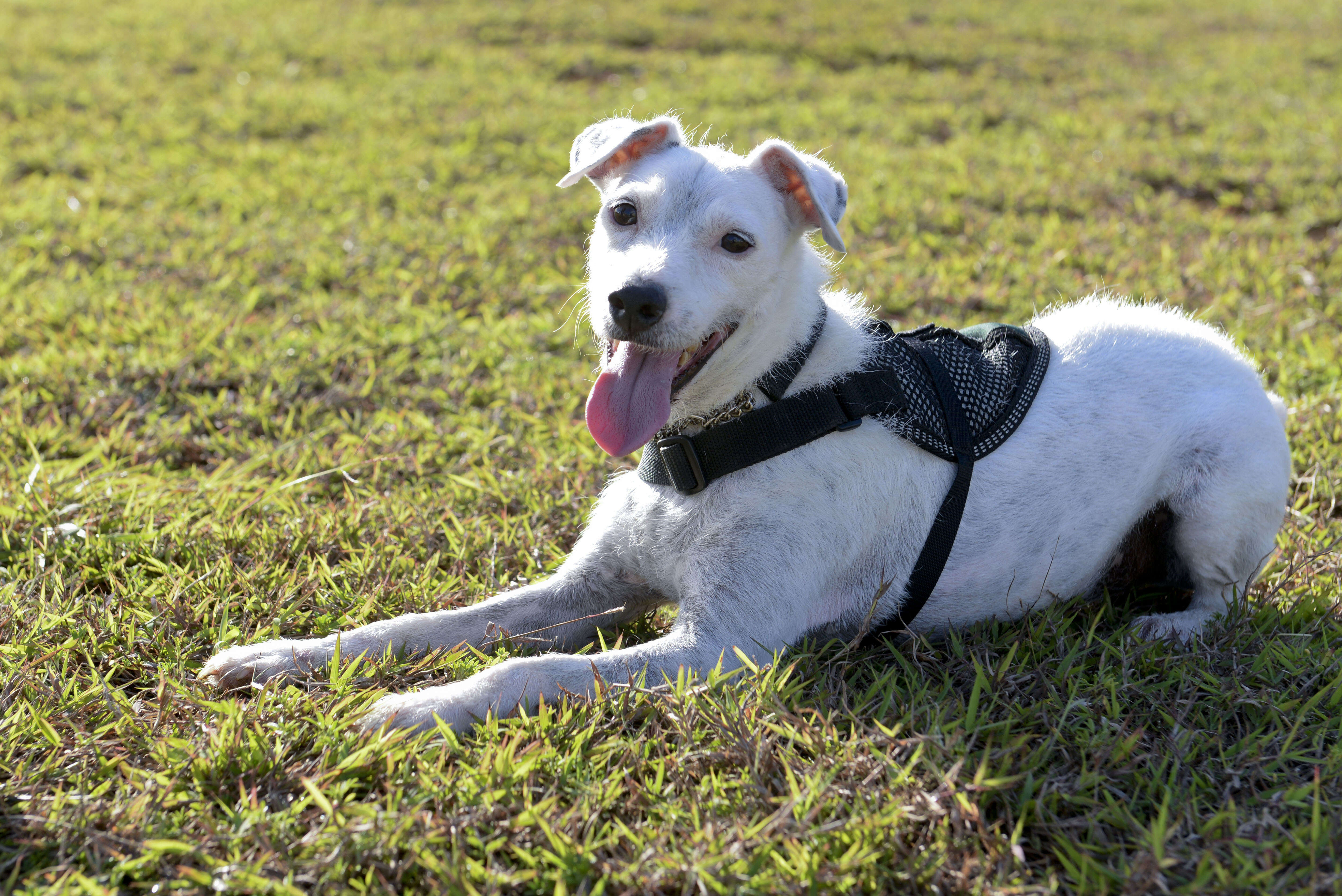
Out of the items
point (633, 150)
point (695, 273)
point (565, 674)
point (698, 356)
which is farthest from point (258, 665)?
point (633, 150)

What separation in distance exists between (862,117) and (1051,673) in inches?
296

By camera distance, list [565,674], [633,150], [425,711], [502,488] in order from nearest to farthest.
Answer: [425,711], [565,674], [633,150], [502,488]

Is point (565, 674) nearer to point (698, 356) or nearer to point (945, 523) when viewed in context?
point (698, 356)

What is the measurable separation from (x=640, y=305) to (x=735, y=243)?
437mm

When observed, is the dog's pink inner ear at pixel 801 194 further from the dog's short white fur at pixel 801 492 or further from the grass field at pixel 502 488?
the grass field at pixel 502 488

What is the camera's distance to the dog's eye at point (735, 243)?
309 cm

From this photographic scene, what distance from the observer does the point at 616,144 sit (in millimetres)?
3295

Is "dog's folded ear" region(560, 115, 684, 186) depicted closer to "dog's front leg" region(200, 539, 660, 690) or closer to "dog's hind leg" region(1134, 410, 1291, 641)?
"dog's front leg" region(200, 539, 660, 690)

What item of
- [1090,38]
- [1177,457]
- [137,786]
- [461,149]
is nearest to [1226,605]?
[1177,457]

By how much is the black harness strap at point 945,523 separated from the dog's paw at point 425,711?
1317 millimetres

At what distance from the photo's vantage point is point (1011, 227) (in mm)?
7012

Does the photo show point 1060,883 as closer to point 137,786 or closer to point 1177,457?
point 1177,457

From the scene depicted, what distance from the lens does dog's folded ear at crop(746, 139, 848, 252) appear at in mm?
3105

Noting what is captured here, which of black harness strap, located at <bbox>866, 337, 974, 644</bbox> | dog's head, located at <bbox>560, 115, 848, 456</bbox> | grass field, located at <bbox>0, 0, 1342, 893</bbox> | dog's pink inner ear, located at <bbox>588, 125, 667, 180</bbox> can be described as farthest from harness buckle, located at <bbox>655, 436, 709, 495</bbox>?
dog's pink inner ear, located at <bbox>588, 125, 667, 180</bbox>
